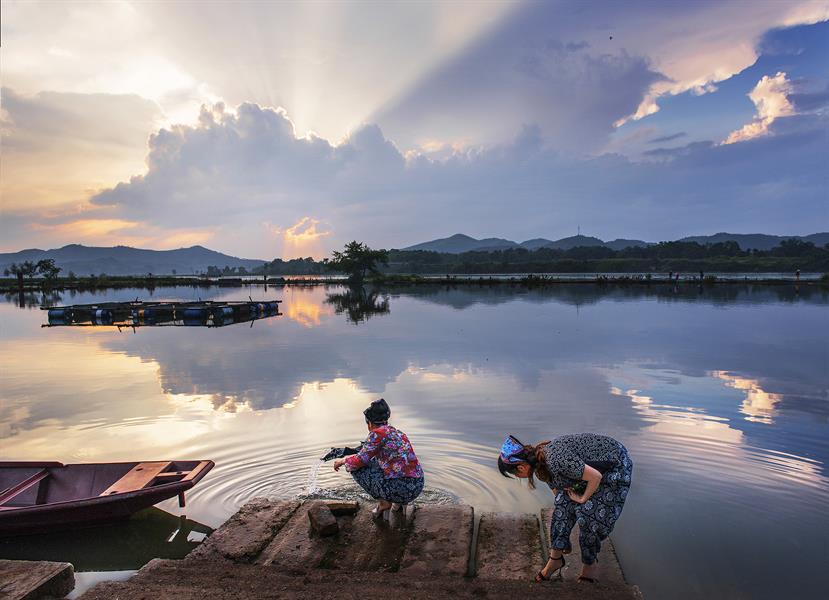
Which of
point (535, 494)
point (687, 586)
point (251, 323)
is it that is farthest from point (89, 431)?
point (251, 323)

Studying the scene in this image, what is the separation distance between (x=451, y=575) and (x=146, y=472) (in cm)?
475

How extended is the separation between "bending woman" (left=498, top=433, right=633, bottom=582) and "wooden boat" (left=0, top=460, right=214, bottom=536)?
4.60 m

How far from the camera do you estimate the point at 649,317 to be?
111 feet

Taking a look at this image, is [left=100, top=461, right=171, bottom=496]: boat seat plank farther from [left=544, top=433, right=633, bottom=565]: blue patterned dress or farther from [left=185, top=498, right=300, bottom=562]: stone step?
[left=544, top=433, right=633, bottom=565]: blue patterned dress

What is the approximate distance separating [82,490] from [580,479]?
695 centimetres

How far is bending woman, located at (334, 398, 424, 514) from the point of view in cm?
602

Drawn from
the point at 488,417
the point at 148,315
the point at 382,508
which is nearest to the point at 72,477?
the point at 382,508

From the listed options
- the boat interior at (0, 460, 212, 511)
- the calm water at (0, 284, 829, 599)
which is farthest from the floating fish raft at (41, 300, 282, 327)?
the boat interior at (0, 460, 212, 511)

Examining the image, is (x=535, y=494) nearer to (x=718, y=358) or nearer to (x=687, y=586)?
(x=687, y=586)

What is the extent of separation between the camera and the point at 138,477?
741 centimetres

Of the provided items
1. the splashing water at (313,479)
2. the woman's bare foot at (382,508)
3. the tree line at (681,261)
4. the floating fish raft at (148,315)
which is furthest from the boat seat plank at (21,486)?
the tree line at (681,261)

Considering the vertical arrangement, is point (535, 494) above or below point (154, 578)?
below

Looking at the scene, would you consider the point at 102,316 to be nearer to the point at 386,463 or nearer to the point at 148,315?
the point at 148,315

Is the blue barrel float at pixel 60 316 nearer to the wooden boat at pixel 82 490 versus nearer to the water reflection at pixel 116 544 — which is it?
the wooden boat at pixel 82 490
